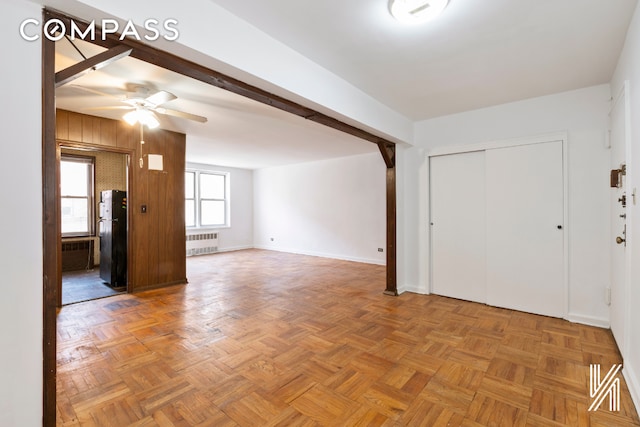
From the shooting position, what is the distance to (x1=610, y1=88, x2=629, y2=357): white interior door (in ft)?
7.14

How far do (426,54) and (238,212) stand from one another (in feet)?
22.7

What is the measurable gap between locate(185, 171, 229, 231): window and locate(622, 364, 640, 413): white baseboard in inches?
297

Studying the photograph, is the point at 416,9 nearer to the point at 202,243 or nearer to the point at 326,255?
the point at 326,255

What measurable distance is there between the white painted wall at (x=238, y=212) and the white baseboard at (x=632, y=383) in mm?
7503

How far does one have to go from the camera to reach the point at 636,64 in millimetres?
1809

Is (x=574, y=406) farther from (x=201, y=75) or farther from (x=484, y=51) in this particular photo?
(x=201, y=75)

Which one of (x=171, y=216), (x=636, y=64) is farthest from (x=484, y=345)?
(x=171, y=216)

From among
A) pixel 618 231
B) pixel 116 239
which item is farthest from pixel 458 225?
pixel 116 239

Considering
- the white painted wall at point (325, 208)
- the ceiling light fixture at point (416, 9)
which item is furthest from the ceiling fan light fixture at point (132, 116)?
the white painted wall at point (325, 208)

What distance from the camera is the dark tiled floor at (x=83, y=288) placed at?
12.6 ft

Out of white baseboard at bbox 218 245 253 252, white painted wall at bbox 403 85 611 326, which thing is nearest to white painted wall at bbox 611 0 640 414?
white painted wall at bbox 403 85 611 326

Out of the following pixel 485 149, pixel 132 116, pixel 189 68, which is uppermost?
pixel 132 116

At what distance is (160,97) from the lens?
2.75 metres
